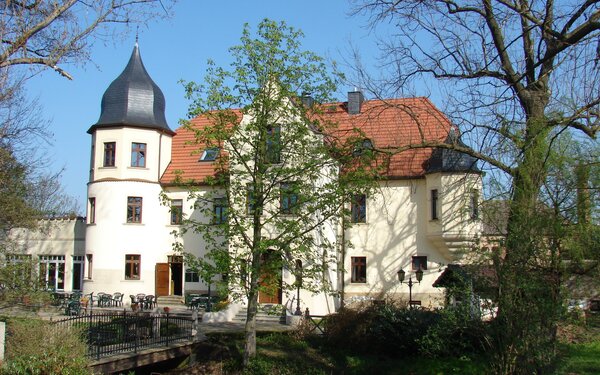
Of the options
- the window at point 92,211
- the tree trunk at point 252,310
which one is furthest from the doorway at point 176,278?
the tree trunk at point 252,310

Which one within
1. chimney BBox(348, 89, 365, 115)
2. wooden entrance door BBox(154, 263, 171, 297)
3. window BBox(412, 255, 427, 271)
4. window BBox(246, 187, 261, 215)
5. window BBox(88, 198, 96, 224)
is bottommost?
wooden entrance door BBox(154, 263, 171, 297)

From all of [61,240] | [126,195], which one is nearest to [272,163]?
[126,195]

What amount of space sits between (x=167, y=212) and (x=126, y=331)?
1444 cm

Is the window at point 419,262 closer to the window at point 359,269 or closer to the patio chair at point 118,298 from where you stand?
the window at point 359,269

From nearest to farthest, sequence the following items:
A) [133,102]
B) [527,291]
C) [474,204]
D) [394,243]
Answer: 1. [527,291]
2. [474,204]
3. [394,243]
4. [133,102]

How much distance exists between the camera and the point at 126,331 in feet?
56.6

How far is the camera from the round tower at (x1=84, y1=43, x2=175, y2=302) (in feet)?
102

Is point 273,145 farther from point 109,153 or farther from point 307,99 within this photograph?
point 109,153

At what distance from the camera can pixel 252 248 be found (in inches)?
622

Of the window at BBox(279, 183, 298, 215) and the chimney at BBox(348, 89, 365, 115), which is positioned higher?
the chimney at BBox(348, 89, 365, 115)

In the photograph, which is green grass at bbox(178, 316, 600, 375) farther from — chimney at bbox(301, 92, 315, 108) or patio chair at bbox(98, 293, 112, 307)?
patio chair at bbox(98, 293, 112, 307)

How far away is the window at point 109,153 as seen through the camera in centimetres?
3161

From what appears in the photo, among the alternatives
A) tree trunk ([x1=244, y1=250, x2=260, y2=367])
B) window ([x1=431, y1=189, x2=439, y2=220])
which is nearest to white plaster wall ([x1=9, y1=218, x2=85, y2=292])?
window ([x1=431, y1=189, x2=439, y2=220])

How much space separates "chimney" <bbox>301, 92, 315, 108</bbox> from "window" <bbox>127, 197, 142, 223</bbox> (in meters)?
17.2
